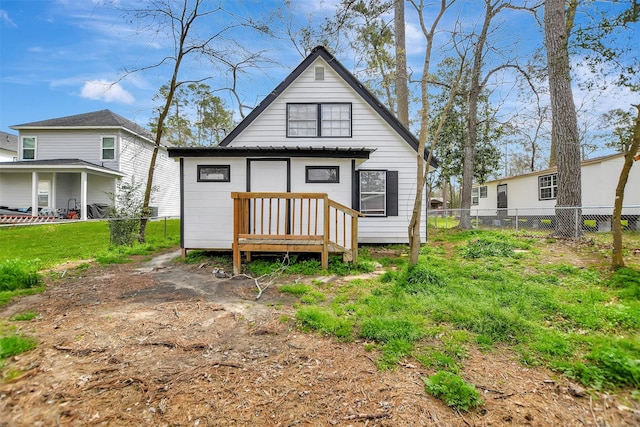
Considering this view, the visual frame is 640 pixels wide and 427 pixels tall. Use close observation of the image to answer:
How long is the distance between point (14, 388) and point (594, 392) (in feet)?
14.7

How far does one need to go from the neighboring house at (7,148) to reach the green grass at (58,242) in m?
20.0

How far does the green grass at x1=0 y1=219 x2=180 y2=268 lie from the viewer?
746 centimetres

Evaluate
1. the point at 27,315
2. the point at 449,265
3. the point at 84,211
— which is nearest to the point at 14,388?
the point at 27,315

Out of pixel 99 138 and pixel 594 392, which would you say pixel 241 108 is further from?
pixel 594 392

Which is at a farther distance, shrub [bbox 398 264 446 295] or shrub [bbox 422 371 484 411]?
shrub [bbox 398 264 446 295]

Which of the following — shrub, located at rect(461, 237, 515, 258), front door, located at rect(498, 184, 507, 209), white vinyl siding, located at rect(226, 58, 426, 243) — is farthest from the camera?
front door, located at rect(498, 184, 507, 209)

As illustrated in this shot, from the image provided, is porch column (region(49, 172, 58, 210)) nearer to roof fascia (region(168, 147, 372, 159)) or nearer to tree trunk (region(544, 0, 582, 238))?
roof fascia (region(168, 147, 372, 159))

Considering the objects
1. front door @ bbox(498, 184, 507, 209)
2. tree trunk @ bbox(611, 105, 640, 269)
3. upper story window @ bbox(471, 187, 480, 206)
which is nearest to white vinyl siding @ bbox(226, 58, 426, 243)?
tree trunk @ bbox(611, 105, 640, 269)

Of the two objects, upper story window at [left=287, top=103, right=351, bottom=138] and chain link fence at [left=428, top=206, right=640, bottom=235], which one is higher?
upper story window at [left=287, top=103, right=351, bottom=138]

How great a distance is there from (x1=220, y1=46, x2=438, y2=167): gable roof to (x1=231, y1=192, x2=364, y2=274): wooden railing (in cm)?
322

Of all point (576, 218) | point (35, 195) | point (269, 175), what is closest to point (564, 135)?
point (576, 218)

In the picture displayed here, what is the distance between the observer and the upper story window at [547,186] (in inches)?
583

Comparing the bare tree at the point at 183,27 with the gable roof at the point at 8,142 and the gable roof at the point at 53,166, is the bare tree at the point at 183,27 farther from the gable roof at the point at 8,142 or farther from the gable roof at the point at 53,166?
the gable roof at the point at 8,142

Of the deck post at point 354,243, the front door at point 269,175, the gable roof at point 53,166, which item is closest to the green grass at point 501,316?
the deck post at point 354,243
